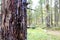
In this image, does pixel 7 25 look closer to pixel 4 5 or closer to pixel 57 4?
pixel 4 5

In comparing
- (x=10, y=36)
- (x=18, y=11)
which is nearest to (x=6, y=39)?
(x=10, y=36)

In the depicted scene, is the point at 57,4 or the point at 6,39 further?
the point at 57,4

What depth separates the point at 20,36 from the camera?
2727mm

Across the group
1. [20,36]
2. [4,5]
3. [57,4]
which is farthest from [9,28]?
[57,4]

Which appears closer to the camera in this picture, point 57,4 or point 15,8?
point 15,8

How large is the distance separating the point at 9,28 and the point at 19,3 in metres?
0.46

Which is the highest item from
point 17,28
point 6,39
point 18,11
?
point 18,11

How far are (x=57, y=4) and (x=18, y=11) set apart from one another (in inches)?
1086

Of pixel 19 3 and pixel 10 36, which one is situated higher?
pixel 19 3

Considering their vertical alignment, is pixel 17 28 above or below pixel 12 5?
below

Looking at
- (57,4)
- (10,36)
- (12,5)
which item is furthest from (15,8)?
(57,4)

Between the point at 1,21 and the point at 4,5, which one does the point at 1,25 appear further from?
the point at 4,5

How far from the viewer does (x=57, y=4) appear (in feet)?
97.1

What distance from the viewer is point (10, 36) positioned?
2.71 m
